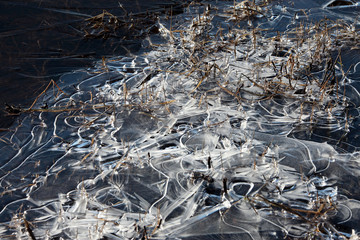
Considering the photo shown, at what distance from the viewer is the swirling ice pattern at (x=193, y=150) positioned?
1811 millimetres

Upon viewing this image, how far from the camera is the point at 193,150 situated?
2238mm

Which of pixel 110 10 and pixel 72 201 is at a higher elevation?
pixel 110 10

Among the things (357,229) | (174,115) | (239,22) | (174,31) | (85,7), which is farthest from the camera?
(85,7)

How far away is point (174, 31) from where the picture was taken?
344 centimetres

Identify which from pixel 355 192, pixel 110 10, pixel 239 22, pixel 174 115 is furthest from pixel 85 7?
pixel 355 192

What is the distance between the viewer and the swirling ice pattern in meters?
1.81

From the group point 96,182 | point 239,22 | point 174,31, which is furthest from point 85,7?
point 96,182

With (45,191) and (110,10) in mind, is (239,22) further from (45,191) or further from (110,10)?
(45,191)

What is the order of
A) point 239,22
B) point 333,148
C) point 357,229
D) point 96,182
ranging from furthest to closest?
point 239,22 < point 333,148 < point 96,182 < point 357,229

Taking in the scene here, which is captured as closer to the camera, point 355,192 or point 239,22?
point 355,192

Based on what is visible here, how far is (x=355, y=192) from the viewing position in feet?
6.29

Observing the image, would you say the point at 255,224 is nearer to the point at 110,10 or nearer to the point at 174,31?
the point at 174,31

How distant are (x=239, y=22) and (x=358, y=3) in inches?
53.4

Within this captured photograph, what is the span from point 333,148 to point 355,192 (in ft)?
1.18
